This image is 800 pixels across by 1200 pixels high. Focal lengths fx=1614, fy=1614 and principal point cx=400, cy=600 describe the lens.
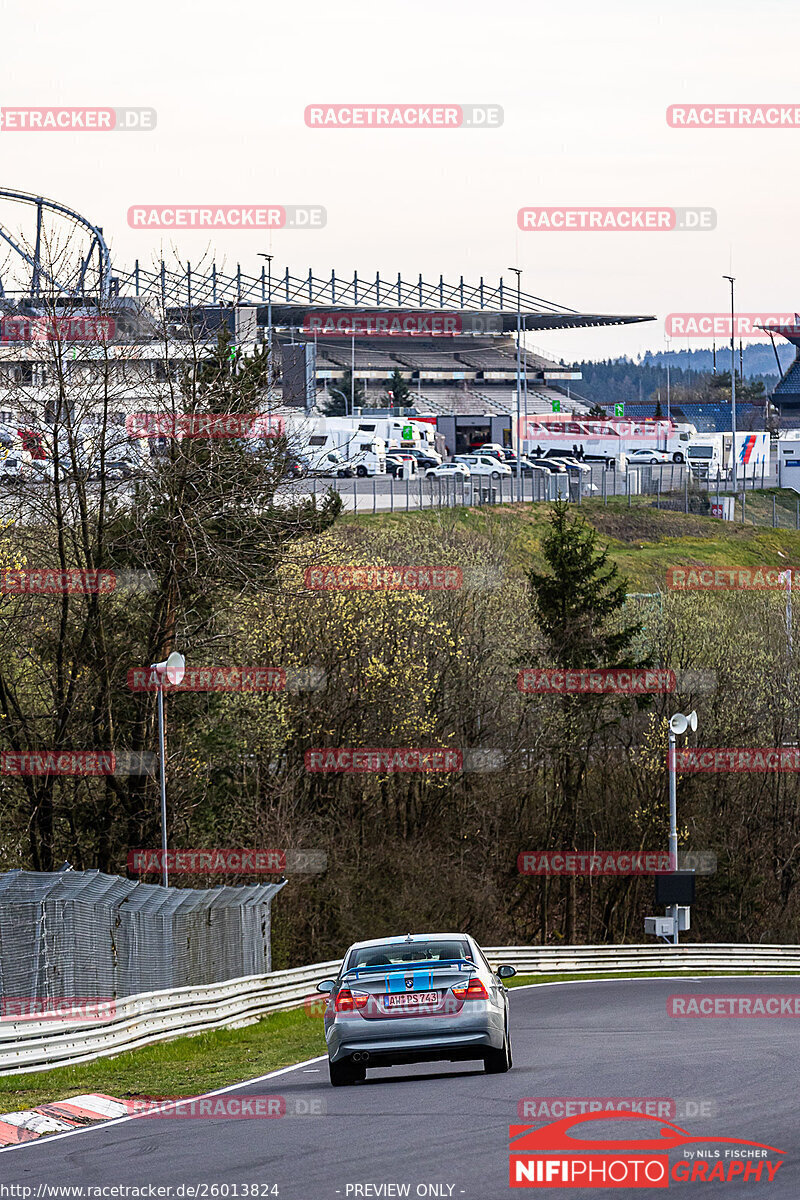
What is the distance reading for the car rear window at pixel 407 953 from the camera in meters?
13.8

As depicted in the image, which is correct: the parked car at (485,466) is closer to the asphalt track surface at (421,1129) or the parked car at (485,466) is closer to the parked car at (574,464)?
the parked car at (574,464)

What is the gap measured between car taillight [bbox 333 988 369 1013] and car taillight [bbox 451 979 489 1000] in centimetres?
75

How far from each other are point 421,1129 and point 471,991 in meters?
2.77

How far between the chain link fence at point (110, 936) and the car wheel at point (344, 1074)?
449cm

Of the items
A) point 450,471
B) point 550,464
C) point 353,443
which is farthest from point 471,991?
point 550,464

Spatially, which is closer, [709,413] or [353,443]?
[353,443]

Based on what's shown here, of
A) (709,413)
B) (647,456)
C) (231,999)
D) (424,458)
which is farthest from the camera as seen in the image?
(709,413)

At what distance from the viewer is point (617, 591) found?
51.0 m

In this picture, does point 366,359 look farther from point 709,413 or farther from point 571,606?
point 571,606

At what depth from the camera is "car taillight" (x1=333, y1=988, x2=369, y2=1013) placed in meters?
13.4

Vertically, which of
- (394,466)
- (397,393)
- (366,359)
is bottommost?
(394,466)

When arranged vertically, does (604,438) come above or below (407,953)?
above

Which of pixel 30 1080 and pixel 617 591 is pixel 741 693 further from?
pixel 30 1080

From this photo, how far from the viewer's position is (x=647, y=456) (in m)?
99.1
